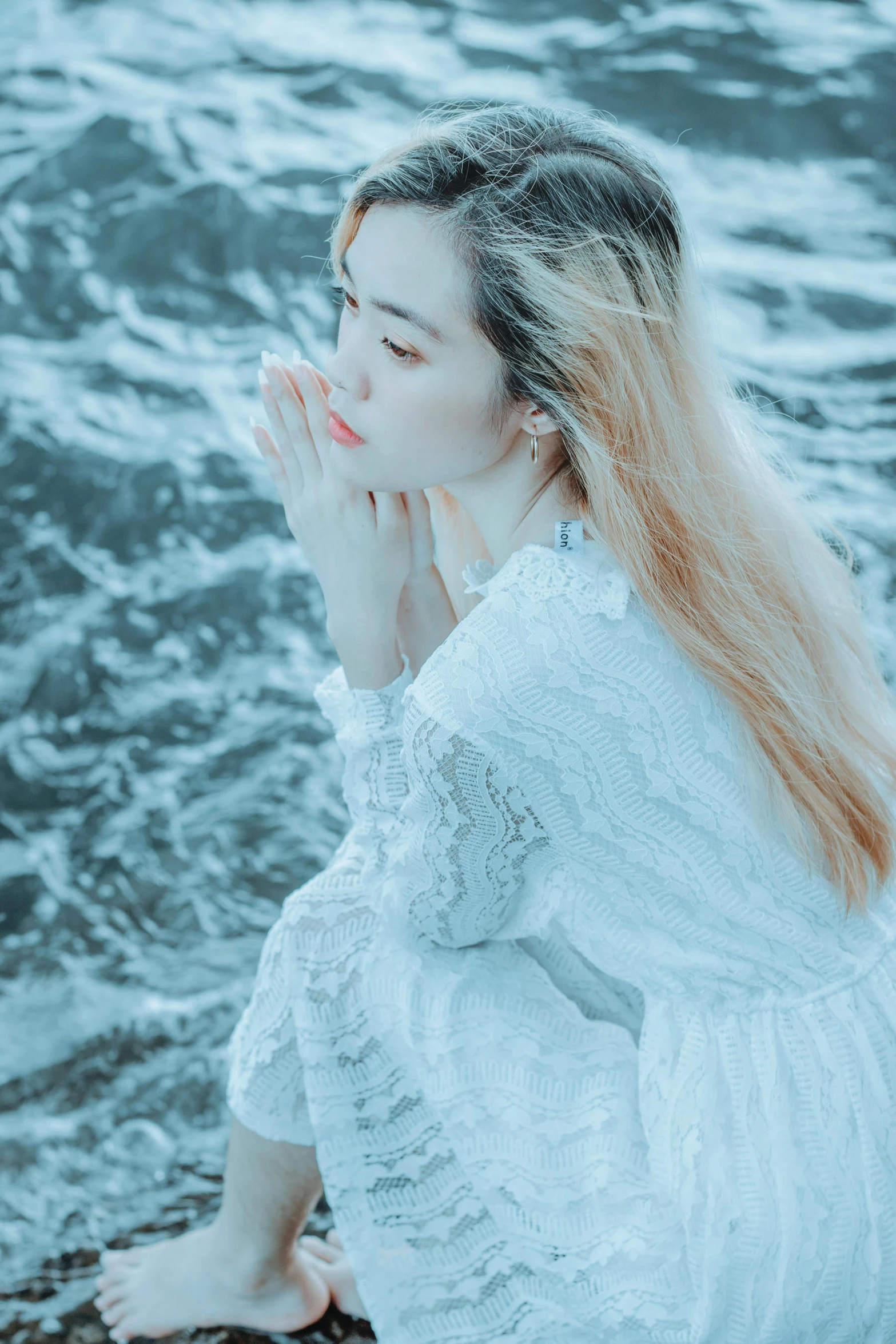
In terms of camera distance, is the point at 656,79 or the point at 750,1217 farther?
the point at 656,79


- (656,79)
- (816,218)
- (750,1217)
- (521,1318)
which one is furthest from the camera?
(656,79)

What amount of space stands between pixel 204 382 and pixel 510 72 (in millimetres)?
2234

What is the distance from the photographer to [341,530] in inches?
75.9

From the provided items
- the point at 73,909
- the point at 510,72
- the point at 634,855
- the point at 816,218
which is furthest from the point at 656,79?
the point at 634,855

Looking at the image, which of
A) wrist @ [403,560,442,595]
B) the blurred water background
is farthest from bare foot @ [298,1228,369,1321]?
wrist @ [403,560,442,595]

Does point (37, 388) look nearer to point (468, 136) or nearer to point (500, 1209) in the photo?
point (468, 136)

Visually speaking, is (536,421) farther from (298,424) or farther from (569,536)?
(298,424)

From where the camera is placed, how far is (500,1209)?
5.53ft

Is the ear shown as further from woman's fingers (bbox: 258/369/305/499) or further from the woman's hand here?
woman's fingers (bbox: 258/369/305/499)

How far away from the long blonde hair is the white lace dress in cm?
6

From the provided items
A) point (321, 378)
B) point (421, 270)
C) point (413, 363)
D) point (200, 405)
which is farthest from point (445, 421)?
point (200, 405)

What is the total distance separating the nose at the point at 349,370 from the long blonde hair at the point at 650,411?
0.55 feet

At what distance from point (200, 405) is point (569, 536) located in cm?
288

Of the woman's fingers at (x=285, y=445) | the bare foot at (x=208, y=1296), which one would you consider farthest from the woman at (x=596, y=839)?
the bare foot at (x=208, y=1296)
